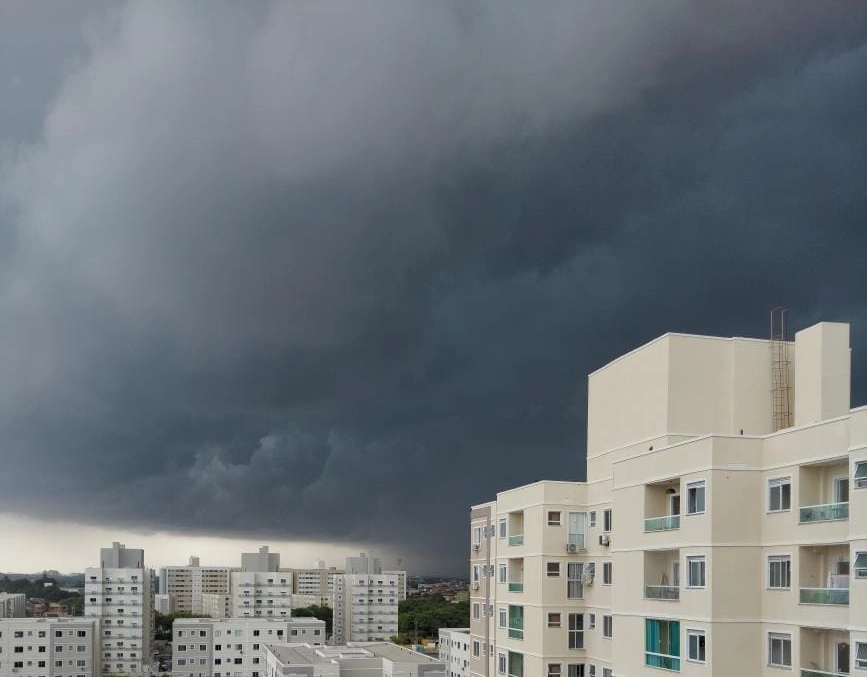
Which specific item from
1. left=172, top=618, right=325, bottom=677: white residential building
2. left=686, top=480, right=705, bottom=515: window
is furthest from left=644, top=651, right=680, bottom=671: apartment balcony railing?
left=172, top=618, right=325, bottom=677: white residential building

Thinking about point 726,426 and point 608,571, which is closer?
point 726,426

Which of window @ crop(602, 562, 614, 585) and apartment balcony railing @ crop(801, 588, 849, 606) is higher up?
apartment balcony railing @ crop(801, 588, 849, 606)

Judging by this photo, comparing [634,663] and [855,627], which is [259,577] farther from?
[855,627]

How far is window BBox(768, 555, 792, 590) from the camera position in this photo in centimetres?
2031

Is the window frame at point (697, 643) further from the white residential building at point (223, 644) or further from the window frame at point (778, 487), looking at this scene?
the white residential building at point (223, 644)

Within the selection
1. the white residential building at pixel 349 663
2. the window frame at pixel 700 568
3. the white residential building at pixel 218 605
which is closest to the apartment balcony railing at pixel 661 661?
the window frame at pixel 700 568

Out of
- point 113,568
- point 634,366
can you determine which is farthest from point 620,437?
point 113,568

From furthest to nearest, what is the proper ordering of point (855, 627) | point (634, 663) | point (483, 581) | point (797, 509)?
point (483, 581) → point (634, 663) → point (797, 509) → point (855, 627)

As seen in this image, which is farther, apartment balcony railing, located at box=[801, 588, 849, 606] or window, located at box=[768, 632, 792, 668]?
window, located at box=[768, 632, 792, 668]

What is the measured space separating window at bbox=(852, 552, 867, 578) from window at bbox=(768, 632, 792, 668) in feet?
10.4

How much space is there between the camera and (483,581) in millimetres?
37531

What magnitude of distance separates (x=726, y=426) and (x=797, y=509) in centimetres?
561

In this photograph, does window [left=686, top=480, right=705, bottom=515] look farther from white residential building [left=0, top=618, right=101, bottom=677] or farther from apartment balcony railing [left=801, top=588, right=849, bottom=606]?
white residential building [left=0, top=618, right=101, bottom=677]

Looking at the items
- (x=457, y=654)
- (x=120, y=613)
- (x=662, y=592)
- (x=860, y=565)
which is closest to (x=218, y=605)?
(x=120, y=613)
